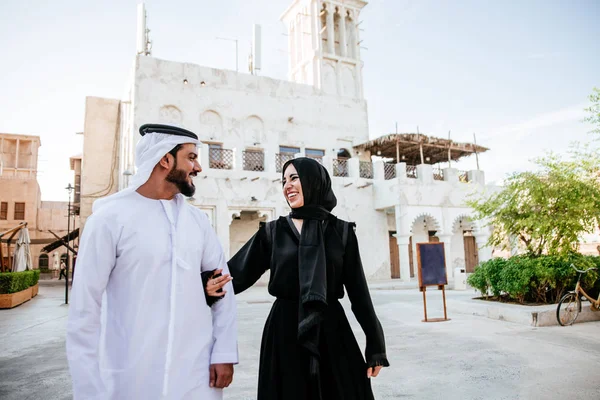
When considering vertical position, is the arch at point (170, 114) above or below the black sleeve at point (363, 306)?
above

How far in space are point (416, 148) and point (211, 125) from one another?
30.5 feet

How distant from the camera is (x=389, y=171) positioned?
19531mm

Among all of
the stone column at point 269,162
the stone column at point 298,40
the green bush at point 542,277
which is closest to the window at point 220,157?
the stone column at point 269,162

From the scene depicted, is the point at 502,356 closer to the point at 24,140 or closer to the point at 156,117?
the point at 156,117

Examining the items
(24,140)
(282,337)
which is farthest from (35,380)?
(24,140)

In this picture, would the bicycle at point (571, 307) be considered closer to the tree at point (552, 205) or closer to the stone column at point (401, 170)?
the tree at point (552, 205)

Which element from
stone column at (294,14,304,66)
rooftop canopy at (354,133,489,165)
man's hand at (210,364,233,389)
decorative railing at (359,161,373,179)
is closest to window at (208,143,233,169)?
decorative railing at (359,161,373,179)

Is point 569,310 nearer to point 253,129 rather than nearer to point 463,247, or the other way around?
point 253,129

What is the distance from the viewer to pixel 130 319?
181cm

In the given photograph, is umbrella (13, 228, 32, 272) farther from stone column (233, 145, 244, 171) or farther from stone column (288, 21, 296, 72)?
stone column (288, 21, 296, 72)

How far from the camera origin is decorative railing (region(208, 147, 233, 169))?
16.6m

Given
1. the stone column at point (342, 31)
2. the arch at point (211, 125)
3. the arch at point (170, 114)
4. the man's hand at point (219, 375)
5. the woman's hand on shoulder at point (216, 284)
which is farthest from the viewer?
the stone column at point (342, 31)

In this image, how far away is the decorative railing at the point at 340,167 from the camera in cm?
1841

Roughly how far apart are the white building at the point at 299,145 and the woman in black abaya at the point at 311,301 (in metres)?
13.3
